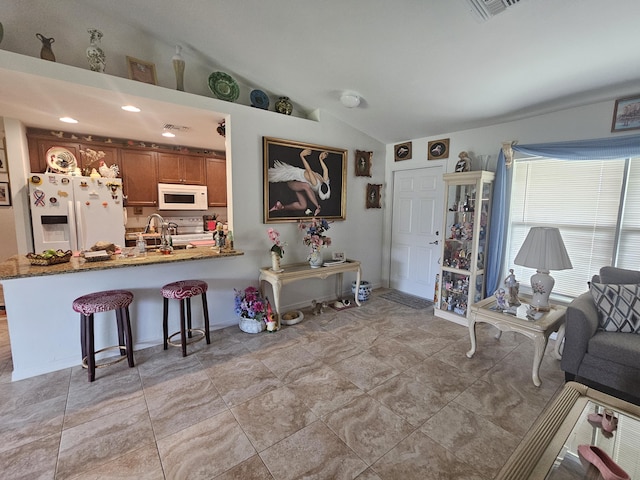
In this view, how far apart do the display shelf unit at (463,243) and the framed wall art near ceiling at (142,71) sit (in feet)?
10.8

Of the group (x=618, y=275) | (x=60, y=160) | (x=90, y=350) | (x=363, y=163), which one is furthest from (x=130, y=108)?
(x=618, y=275)

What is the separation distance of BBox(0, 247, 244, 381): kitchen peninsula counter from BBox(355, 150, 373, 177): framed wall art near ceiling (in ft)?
7.14

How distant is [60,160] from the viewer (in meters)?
3.67

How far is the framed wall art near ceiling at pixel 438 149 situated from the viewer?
3.83 metres

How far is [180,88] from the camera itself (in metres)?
2.82

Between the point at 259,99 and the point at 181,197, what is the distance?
221 cm

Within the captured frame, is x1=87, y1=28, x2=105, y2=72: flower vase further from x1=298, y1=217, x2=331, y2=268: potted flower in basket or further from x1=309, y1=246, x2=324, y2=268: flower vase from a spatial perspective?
x1=309, y1=246, x2=324, y2=268: flower vase

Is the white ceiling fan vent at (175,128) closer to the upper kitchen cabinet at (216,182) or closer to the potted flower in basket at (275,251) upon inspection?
the upper kitchen cabinet at (216,182)

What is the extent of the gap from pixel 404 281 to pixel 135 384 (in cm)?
366

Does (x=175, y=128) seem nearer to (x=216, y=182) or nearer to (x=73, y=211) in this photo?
(x=216, y=182)

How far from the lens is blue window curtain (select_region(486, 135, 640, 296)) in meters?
2.44

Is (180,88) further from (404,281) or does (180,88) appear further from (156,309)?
(404,281)

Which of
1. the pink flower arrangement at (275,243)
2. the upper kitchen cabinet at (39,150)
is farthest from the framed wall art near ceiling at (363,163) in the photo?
the upper kitchen cabinet at (39,150)

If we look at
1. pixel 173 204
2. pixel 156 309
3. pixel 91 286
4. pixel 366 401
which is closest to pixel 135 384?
pixel 156 309
